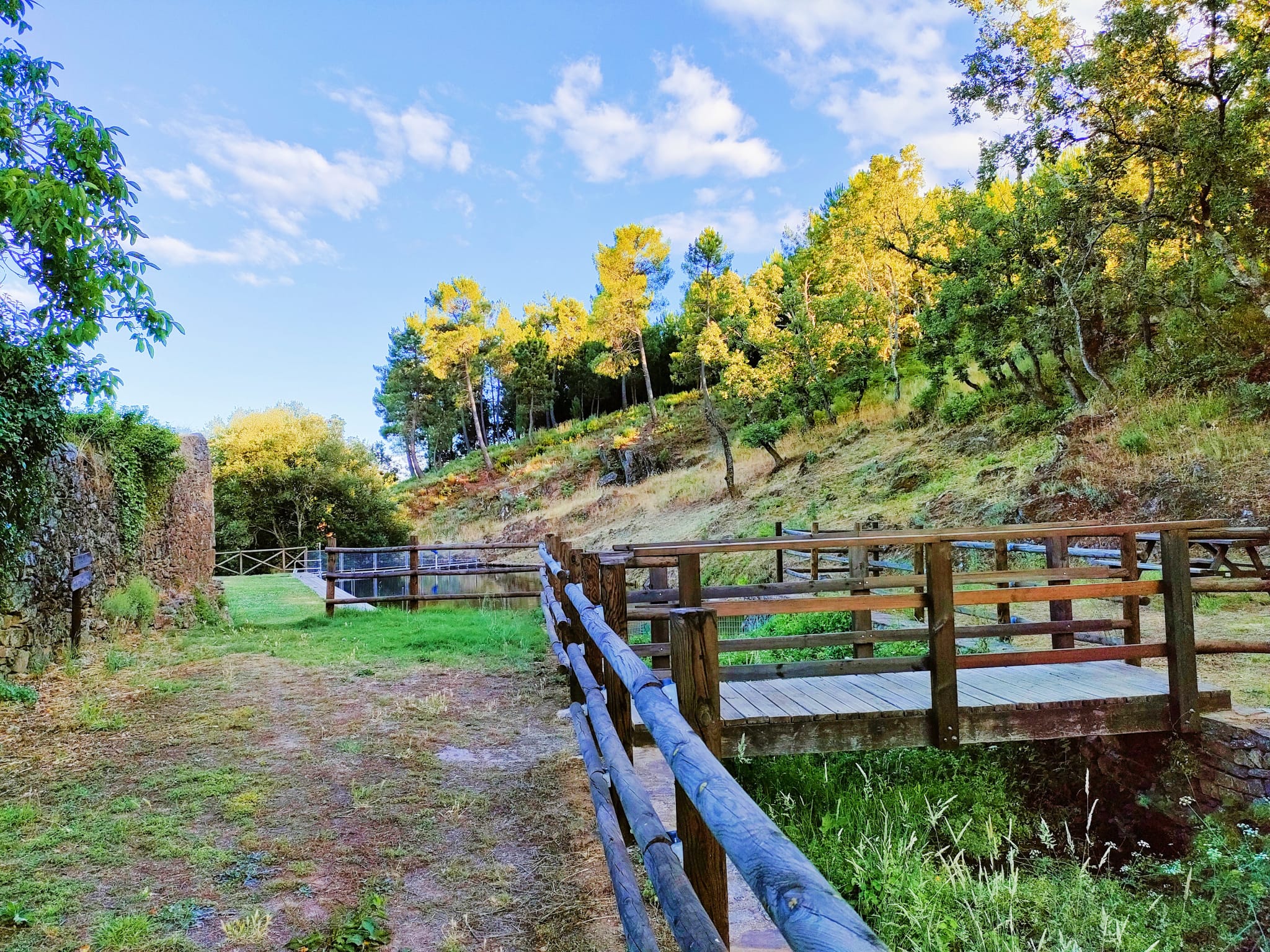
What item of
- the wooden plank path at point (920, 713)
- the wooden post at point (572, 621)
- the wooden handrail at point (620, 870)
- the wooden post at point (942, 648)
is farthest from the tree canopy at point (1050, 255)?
the wooden handrail at point (620, 870)

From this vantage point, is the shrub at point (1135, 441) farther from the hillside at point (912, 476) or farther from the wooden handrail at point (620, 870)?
the wooden handrail at point (620, 870)

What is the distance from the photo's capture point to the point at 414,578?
10461 millimetres

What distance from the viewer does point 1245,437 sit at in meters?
8.88

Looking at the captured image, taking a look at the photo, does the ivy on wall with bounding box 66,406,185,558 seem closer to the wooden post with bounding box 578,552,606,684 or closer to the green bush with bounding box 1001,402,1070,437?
the wooden post with bounding box 578,552,606,684

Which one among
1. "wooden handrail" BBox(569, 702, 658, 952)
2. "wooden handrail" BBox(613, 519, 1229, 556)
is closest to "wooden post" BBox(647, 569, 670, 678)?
"wooden handrail" BBox(613, 519, 1229, 556)

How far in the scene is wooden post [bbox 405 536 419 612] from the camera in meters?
10.1

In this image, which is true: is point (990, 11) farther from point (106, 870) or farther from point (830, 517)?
point (106, 870)

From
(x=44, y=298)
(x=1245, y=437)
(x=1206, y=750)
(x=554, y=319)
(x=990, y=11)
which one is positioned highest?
(x=554, y=319)

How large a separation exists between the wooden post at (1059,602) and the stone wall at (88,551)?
26.5ft

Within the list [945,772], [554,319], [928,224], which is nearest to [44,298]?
[945,772]

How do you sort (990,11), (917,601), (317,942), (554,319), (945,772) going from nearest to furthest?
(317,942) → (917,601) → (945,772) → (990,11) → (554,319)

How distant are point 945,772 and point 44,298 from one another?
643 centimetres

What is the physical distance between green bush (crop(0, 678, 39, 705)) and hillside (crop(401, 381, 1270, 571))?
10598 millimetres

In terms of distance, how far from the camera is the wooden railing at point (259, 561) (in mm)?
23406
